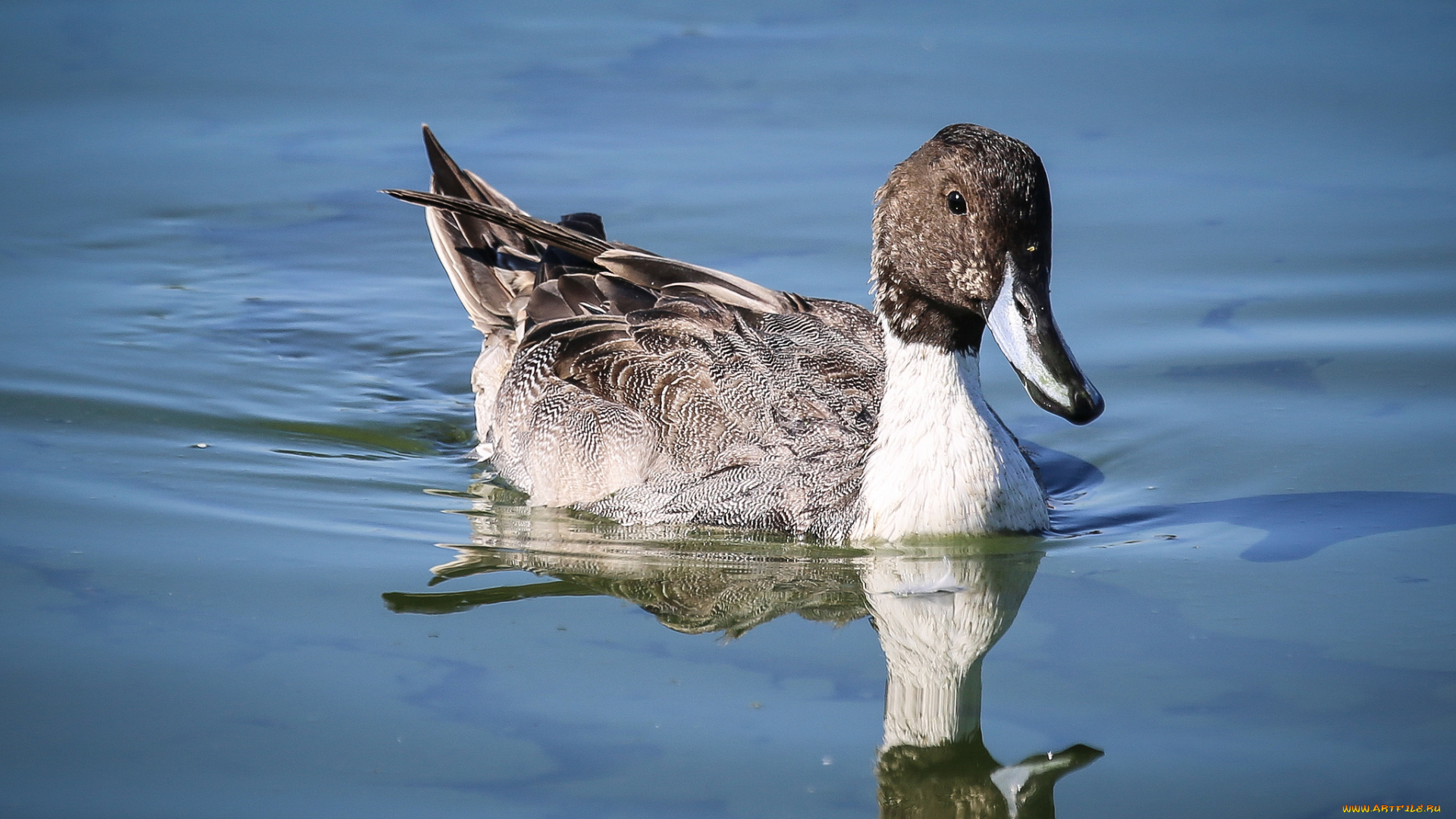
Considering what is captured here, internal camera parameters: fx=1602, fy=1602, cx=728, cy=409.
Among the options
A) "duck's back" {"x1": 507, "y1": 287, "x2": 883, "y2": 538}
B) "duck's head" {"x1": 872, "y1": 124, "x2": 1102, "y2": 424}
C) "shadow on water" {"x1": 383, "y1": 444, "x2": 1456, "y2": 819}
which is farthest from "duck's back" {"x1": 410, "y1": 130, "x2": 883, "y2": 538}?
"duck's head" {"x1": 872, "y1": 124, "x2": 1102, "y2": 424}

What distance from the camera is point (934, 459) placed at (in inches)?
251

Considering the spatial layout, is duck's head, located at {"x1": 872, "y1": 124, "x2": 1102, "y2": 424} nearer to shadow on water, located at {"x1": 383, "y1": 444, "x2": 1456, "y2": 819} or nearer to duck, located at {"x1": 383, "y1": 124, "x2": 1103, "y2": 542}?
duck, located at {"x1": 383, "y1": 124, "x2": 1103, "y2": 542}

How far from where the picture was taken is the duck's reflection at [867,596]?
5.04m

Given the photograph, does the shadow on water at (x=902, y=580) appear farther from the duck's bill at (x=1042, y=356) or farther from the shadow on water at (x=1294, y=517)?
the duck's bill at (x=1042, y=356)

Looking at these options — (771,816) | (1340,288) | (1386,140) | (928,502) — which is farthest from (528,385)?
(1386,140)

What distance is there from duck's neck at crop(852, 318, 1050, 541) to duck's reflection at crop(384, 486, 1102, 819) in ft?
0.45

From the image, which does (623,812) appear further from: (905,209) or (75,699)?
(905,209)

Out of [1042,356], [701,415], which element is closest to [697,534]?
[701,415]

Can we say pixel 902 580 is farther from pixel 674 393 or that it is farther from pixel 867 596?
pixel 674 393

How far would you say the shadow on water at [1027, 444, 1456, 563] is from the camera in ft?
21.6

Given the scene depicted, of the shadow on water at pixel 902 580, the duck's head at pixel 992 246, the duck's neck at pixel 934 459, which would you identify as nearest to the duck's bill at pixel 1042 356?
the duck's head at pixel 992 246

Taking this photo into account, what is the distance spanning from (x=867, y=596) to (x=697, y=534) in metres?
0.91

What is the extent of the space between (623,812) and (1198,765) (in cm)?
174

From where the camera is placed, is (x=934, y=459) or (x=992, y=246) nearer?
(x=992, y=246)
